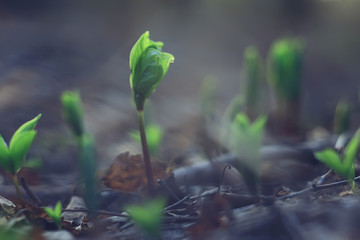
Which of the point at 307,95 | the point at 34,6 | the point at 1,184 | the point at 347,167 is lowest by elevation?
the point at 347,167

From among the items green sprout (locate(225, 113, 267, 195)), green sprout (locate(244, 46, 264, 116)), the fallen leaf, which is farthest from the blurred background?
green sprout (locate(225, 113, 267, 195))

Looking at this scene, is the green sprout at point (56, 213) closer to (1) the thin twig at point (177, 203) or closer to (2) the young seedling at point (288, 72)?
(1) the thin twig at point (177, 203)

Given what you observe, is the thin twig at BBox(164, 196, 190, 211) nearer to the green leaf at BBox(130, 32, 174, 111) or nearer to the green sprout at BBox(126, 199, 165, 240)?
the green sprout at BBox(126, 199, 165, 240)

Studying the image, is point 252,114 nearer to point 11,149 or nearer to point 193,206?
point 193,206

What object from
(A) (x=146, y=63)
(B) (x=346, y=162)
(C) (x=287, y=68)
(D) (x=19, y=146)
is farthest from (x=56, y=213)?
(C) (x=287, y=68)

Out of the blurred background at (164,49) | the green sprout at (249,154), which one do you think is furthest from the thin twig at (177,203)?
the blurred background at (164,49)

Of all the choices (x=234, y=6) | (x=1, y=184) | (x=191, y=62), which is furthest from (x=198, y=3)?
(x=1, y=184)

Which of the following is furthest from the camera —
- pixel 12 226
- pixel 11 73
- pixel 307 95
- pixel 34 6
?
pixel 34 6
